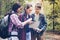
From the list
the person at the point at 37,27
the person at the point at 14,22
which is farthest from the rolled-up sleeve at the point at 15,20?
the person at the point at 37,27

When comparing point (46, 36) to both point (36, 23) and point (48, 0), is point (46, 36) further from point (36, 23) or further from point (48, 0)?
point (48, 0)

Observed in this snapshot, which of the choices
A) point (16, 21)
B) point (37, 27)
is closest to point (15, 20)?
point (16, 21)

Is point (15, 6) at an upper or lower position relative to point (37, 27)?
upper

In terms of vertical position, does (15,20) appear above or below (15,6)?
below

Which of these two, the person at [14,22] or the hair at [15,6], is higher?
the hair at [15,6]

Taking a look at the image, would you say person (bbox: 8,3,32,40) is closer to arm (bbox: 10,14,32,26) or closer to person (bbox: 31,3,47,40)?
arm (bbox: 10,14,32,26)

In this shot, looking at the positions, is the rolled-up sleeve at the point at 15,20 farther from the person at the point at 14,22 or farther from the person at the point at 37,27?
the person at the point at 37,27

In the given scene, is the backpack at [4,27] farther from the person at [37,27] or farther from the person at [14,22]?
the person at [37,27]

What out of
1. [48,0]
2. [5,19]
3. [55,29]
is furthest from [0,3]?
[55,29]

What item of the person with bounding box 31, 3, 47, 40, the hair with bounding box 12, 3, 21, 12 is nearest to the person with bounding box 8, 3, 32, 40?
the hair with bounding box 12, 3, 21, 12

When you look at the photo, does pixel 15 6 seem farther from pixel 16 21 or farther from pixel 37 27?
pixel 37 27

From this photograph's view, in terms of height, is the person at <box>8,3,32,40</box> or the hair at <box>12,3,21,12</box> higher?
the hair at <box>12,3,21,12</box>

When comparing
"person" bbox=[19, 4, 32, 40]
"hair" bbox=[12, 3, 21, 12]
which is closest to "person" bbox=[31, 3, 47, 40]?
"person" bbox=[19, 4, 32, 40]

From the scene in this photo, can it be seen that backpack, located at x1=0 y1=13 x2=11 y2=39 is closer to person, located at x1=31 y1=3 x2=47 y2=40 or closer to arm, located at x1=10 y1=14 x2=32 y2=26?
arm, located at x1=10 y1=14 x2=32 y2=26
